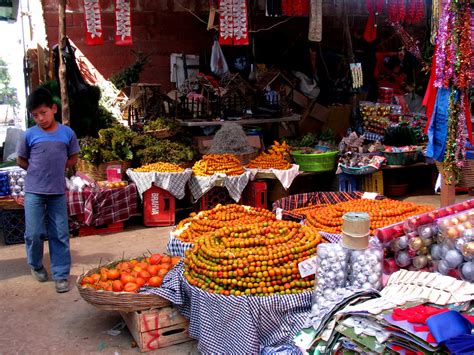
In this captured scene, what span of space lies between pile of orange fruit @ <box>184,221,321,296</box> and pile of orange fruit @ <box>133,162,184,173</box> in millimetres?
3362

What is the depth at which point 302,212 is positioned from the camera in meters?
5.39

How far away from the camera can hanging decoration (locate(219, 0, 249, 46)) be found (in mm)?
8930

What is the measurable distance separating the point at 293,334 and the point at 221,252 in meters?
0.71

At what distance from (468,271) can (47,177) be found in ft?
11.9

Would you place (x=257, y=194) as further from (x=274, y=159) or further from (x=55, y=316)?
(x=55, y=316)

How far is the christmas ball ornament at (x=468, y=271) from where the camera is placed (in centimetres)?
325

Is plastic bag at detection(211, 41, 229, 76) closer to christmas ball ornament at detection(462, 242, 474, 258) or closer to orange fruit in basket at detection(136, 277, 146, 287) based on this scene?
orange fruit in basket at detection(136, 277, 146, 287)

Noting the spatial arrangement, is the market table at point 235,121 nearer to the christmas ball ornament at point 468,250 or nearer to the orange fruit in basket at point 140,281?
the orange fruit in basket at point 140,281

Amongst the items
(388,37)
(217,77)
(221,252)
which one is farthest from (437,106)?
(388,37)

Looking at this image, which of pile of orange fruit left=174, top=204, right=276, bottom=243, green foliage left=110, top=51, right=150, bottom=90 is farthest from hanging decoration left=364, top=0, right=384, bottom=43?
pile of orange fruit left=174, top=204, right=276, bottom=243

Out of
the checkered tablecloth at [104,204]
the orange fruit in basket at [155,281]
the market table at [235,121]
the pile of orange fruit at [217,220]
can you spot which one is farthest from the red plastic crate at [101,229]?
the orange fruit in basket at [155,281]

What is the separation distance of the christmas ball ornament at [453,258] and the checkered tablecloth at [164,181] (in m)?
4.42

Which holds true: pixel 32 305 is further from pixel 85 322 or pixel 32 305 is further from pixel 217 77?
pixel 217 77

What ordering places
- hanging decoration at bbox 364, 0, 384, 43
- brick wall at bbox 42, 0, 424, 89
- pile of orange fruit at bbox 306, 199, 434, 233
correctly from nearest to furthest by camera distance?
pile of orange fruit at bbox 306, 199, 434, 233 → brick wall at bbox 42, 0, 424, 89 → hanging decoration at bbox 364, 0, 384, 43
